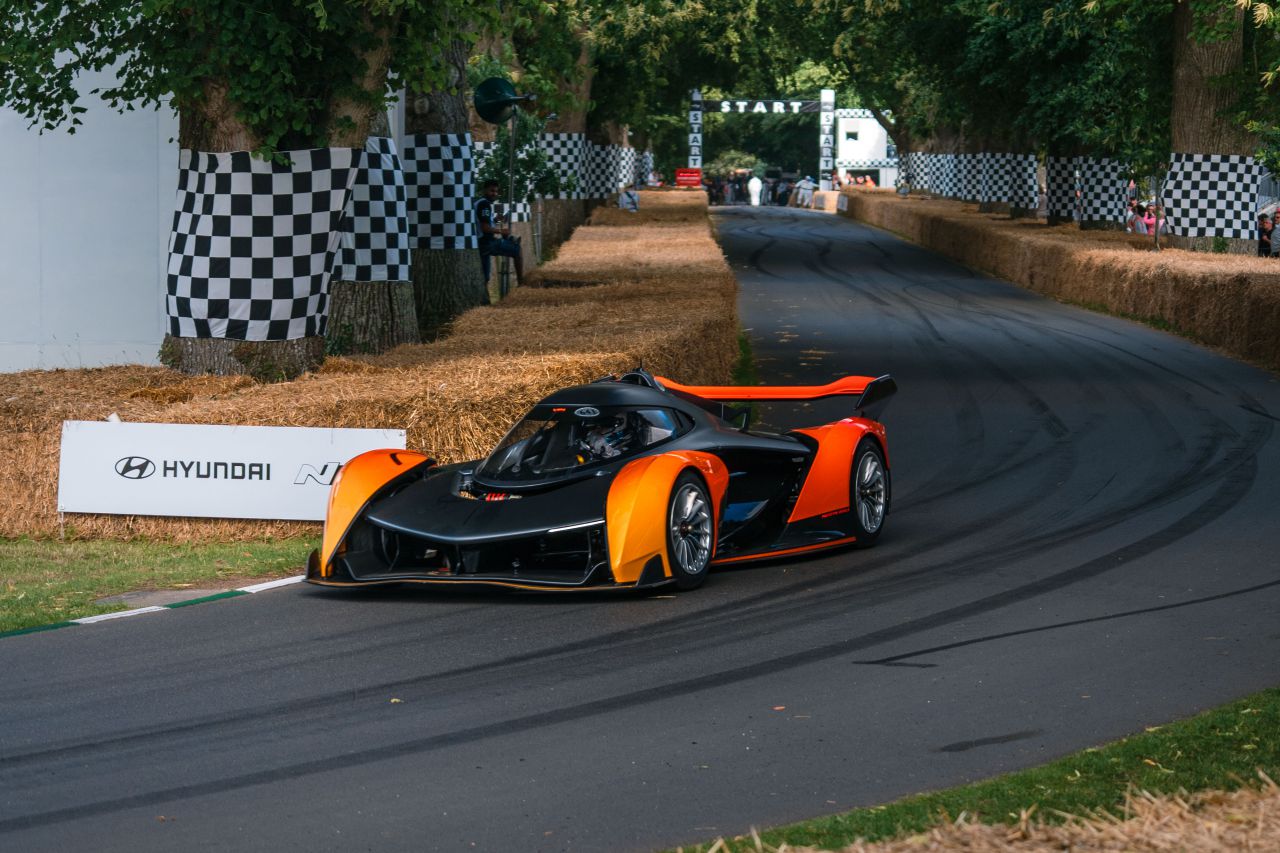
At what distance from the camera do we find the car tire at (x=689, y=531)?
8883mm

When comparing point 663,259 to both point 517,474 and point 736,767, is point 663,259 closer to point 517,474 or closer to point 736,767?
point 517,474

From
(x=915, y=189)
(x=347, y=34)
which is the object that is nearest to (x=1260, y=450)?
(x=347, y=34)

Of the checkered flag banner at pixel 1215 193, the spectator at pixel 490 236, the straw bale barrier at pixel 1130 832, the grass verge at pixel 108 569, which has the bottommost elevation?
the grass verge at pixel 108 569

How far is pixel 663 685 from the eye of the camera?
711 centimetres

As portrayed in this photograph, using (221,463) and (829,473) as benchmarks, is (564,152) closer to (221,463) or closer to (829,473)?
(221,463)

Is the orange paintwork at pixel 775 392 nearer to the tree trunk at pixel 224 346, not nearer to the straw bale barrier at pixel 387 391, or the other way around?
the straw bale barrier at pixel 387 391

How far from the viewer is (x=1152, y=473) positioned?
41.4ft

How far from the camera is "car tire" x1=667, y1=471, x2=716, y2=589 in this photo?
8.88 meters

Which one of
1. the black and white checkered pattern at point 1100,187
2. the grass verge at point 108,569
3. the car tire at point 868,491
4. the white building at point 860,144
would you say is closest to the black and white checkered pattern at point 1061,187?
the black and white checkered pattern at point 1100,187

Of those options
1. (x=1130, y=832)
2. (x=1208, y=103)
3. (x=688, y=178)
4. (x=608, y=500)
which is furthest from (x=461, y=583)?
(x=688, y=178)

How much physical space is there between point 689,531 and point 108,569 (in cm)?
355

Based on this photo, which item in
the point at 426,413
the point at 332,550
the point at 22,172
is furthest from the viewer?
the point at 22,172

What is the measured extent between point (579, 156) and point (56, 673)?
116ft

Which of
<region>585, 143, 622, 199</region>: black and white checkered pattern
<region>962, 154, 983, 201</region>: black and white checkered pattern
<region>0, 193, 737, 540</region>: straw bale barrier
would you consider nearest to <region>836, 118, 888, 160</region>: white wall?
<region>962, 154, 983, 201</region>: black and white checkered pattern
